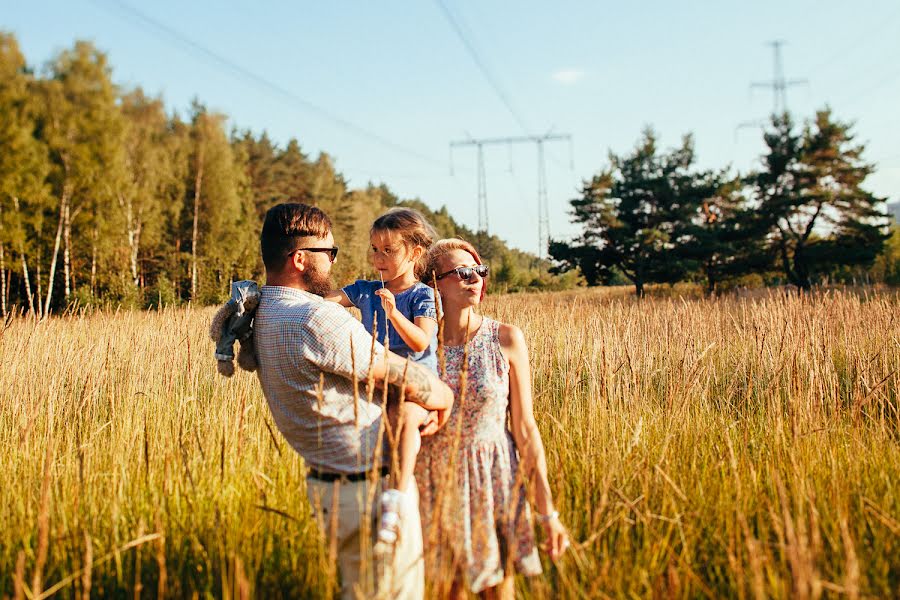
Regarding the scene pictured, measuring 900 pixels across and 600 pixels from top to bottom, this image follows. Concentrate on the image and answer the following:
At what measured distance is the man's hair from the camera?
5.77ft

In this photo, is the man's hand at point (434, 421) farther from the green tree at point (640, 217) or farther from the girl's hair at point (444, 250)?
the green tree at point (640, 217)

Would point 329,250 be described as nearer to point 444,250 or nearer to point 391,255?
point 444,250

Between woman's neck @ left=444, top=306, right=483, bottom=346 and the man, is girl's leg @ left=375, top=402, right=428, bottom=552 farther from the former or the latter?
woman's neck @ left=444, top=306, right=483, bottom=346

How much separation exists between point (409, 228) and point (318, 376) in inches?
49.2

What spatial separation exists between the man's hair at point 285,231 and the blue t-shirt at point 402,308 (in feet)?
1.71

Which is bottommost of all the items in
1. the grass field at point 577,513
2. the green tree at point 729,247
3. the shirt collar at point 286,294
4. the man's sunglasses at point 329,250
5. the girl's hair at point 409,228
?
the grass field at point 577,513

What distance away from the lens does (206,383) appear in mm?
5281

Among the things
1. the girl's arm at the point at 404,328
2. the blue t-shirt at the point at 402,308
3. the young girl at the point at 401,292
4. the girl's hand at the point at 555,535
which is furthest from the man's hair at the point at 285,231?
the girl's hand at the point at 555,535

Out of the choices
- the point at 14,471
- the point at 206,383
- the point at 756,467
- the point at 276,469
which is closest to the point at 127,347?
the point at 206,383

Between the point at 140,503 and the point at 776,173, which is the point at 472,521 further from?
the point at 776,173

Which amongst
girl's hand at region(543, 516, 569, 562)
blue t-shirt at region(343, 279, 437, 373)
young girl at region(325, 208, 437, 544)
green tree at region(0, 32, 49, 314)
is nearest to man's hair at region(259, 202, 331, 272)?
young girl at region(325, 208, 437, 544)

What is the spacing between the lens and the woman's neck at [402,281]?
2.79 meters

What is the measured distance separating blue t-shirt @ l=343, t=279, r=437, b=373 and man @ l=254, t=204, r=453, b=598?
1.51ft

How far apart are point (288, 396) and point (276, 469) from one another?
135 cm
